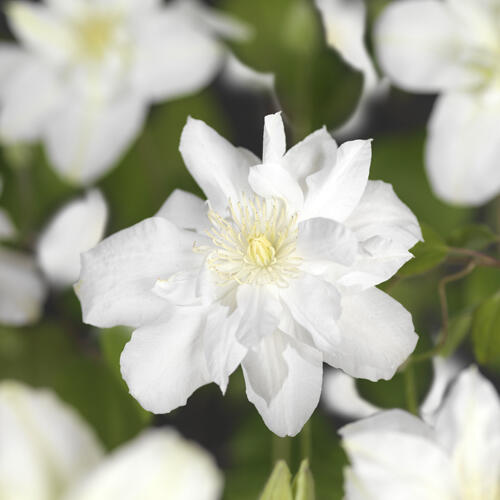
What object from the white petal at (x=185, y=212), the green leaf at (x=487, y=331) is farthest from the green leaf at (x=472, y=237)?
the white petal at (x=185, y=212)

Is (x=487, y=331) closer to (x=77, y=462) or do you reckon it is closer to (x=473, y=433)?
(x=473, y=433)

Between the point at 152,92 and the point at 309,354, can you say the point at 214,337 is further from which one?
the point at 152,92

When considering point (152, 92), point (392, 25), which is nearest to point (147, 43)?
point (152, 92)

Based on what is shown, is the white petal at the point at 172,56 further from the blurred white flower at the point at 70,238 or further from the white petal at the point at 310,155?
the white petal at the point at 310,155

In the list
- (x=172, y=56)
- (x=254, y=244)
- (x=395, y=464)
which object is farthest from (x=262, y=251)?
(x=172, y=56)

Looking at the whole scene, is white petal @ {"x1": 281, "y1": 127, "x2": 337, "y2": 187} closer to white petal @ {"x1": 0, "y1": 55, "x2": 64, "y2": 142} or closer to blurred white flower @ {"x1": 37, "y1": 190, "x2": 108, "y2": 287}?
blurred white flower @ {"x1": 37, "y1": 190, "x2": 108, "y2": 287}

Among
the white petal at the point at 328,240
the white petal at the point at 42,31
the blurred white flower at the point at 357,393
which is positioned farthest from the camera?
the white petal at the point at 42,31
